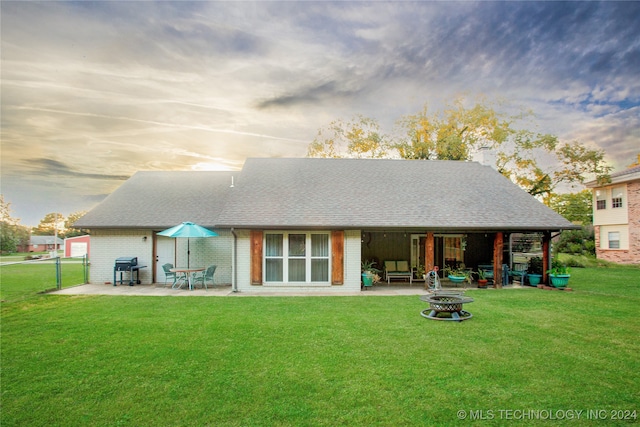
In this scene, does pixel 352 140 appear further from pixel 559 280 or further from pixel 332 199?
pixel 559 280

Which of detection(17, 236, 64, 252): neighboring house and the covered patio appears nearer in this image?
the covered patio

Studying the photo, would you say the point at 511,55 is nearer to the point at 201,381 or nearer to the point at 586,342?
the point at 586,342

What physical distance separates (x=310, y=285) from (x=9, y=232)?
195ft

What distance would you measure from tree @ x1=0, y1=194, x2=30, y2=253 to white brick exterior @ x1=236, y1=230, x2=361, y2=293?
53.8 metres

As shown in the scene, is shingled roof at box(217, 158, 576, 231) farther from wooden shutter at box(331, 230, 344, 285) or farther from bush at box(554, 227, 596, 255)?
bush at box(554, 227, 596, 255)

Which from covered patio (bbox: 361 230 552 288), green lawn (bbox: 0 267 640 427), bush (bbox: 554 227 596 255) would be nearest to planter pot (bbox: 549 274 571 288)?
covered patio (bbox: 361 230 552 288)

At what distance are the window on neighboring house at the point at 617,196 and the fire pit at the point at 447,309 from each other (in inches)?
834

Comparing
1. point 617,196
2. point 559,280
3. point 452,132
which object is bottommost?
point 559,280

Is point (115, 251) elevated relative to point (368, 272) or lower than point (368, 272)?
elevated

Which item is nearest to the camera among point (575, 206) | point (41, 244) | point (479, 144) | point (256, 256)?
point (256, 256)

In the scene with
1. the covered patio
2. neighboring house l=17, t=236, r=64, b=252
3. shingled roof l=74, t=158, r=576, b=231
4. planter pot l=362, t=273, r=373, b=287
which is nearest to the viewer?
shingled roof l=74, t=158, r=576, b=231

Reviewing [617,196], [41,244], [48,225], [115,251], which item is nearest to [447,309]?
[115,251]

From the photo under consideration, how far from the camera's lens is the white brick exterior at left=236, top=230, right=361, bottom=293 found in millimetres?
12531

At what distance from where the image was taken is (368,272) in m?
13.5
